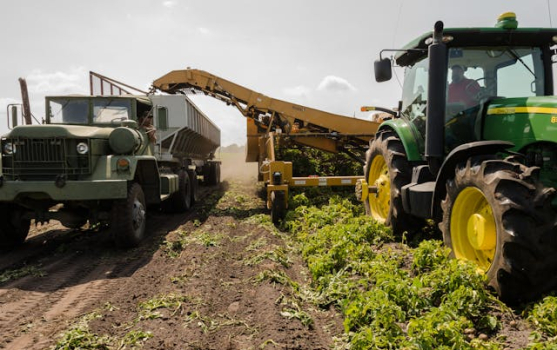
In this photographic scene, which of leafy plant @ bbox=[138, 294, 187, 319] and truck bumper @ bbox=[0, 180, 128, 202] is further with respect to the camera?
truck bumper @ bbox=[0, 180, 128, 202]

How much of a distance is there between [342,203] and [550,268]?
4.77 m

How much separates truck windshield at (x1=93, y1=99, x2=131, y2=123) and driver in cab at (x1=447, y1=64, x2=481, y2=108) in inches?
226

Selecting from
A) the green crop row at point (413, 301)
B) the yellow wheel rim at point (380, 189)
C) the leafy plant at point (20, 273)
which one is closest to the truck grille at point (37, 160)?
the leafy plant at point (20, 273)

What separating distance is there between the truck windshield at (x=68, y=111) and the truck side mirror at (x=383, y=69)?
214 inches

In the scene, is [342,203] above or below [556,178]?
below

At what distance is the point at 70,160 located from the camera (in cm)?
591

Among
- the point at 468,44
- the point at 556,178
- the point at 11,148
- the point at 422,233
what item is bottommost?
the point at 422,233

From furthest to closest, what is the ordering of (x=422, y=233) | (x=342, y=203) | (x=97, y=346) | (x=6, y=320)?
(x=342, y=203) < (x=422, y=233) < (x=6, y=320) < (x=97, y=346)

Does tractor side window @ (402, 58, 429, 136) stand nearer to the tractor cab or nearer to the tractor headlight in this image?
the tractor cab

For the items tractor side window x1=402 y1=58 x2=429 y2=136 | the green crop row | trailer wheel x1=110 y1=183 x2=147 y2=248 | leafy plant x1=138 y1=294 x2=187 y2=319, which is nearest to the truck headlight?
trailer wheel x1=110 y1=183 x2=147 y2=248

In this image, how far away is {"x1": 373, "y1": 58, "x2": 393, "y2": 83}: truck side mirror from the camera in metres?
4.77

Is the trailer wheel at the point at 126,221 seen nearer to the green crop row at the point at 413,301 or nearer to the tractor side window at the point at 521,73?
the green crop row at the point at 413,301

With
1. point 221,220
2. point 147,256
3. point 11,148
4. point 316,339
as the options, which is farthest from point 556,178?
point 11,148

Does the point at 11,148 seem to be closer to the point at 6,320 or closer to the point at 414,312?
the point at 6,320
